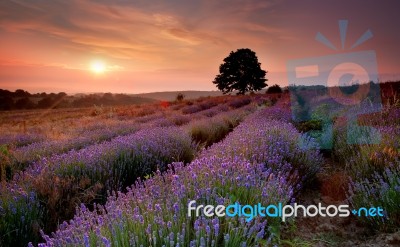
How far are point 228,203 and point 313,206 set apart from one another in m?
1.60

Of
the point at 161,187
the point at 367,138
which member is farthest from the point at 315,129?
the point at 161,187

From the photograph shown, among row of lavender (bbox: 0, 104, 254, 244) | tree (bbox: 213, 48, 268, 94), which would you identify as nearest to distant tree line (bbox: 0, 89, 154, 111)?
tree (bbox: 213, 48, 268, 94)

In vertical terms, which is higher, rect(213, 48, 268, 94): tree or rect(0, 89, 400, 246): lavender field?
rect(213, 48, 268, 94): tree

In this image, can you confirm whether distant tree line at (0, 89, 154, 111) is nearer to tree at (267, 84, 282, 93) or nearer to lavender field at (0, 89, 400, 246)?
tree at (267, 84, 282, 93)

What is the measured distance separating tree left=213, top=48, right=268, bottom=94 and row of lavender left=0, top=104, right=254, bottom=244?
3165 centimetres

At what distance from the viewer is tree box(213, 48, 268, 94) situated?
120 ft

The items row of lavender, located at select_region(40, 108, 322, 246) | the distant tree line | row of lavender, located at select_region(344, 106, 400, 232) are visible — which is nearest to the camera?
row of lavender, located at select_region(40, 108, 322, 246)

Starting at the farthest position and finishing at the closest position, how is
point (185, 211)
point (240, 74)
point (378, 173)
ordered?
point (240, 74) → point (378, 173) → point (185, 211)

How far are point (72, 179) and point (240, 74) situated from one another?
113 feet

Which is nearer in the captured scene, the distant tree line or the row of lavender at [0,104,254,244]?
the row of lavender at [0,104,254,244]

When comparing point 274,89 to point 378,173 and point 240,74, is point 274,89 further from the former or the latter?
point 378,173

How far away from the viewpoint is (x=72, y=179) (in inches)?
137

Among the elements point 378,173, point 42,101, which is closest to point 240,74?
point 42,101

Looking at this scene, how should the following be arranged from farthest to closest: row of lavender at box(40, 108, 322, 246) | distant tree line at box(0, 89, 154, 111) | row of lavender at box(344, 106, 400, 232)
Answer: distant tree line at box(0, 89, 154, 111)
row of lavender at box(344, 106, 400, 232)
row of lavender at box(40, 108, 322, 246)
